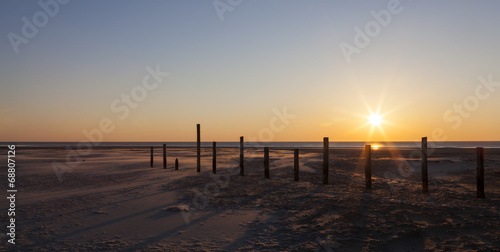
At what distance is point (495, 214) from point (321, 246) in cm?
629

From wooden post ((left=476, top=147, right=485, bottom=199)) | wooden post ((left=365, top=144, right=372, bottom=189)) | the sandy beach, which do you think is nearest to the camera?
the sandy beach

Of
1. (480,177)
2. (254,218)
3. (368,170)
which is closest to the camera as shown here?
(254,218)

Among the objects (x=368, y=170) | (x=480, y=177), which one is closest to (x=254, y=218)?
(x=368, y=170)

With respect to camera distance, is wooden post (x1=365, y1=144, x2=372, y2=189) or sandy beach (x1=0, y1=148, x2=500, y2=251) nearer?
sandy beach (x1=0, y1=148, x2=500, y2=251)

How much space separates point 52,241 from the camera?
25.0 ft

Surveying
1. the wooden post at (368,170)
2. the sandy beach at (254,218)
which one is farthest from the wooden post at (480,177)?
the wooden post at (368,170)

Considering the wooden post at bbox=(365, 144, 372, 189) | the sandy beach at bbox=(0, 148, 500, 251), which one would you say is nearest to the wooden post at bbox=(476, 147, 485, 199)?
the sandy beach at bbox=(0, 148, 500, 251)

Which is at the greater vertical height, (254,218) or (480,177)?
(480,177)

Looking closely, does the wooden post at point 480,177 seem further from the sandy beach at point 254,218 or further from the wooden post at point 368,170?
the wooden post at point 368,170

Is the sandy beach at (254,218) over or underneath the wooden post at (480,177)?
underneath

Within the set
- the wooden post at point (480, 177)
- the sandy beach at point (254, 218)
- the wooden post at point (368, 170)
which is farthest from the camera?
the wooden post at point (368, 170)

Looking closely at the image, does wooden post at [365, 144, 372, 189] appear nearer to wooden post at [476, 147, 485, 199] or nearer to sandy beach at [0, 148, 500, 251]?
sandy beach at [0, 148, 500, 251]

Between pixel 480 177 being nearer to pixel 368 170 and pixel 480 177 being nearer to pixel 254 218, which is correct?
pixel 368 170

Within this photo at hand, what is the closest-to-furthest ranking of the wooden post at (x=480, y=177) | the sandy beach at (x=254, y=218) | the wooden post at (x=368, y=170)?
the sandy beach at (x=254, y=218), the wooden post at (x=480, y=177), the wooden post at (x=368, y=170)
